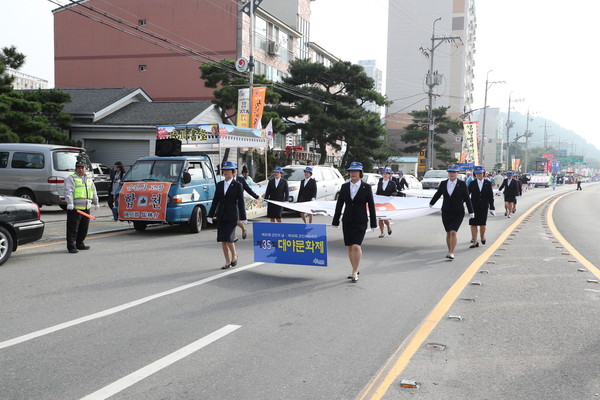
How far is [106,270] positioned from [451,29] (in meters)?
97.2

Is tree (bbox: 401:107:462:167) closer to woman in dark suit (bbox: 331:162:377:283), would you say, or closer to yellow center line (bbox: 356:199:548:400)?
woman in dark suit (bbox: 331:162:377:283)

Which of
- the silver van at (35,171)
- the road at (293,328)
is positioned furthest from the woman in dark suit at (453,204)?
the silver van at (35,171)

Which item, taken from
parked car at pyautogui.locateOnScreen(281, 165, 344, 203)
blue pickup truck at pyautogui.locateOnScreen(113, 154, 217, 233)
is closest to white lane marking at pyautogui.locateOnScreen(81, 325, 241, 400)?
blue pickup truck at pyautogui.locateOnScreen(113, 154, 217, 233)

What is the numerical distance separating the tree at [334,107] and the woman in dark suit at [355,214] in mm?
26289

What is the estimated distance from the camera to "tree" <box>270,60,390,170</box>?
34438mm

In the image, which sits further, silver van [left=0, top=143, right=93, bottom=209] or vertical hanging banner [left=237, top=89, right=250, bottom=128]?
vertical hanging banner [left=237, top=89, right=250, bottom=128]

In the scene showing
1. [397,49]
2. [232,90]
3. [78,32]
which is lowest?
[232,90]

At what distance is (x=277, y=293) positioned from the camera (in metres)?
7.06

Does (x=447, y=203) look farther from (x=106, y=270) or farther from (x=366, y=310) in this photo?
(x=106, y=270)

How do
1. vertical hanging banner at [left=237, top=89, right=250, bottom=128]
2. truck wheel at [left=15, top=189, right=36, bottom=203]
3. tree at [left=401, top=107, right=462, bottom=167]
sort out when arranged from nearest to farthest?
truck wheel at [left=15, top=189, right=36, bottom=203] < vertical hanging banner at [left=237, top=89, right=250, bottom=128] < tree at [left=401, top=107, right=462, bottom=167]

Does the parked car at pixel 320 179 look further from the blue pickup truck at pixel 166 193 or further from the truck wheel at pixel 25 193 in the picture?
the truck wheel at pixel 25 193

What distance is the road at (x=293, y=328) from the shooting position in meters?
4.05

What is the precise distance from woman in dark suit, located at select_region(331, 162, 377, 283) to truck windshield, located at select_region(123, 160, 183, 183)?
628cm

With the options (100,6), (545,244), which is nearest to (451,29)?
(100,6)
